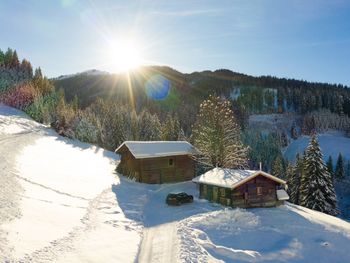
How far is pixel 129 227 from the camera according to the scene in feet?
89.0

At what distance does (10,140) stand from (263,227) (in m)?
43.3

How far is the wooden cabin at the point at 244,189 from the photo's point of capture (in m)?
36.4

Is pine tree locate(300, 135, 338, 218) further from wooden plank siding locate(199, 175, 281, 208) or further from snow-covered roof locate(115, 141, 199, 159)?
snow-covered roof locate(115, 141, 199, 159)

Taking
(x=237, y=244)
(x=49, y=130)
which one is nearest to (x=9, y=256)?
(x=237, y=244)

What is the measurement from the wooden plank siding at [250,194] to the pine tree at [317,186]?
1204 cm

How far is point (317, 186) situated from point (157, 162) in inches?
824

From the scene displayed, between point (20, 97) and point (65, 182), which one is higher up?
point (20, 97)

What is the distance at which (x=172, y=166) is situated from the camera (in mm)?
50188

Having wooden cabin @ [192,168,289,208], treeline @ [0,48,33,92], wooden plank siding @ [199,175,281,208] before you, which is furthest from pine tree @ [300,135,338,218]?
treeline @ [0,48,33,92]

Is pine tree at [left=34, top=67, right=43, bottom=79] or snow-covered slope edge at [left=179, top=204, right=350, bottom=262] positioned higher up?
pine tree at [left=34, top=67, right=43, bottom=79]

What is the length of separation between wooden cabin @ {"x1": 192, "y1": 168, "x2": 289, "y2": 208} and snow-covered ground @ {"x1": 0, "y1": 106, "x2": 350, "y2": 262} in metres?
1.64

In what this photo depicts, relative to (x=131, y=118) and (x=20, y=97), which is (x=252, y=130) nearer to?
(x=131, y=118)

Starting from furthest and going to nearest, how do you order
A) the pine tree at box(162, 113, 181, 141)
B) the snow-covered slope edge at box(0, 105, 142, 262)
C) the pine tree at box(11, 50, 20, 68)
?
the pine tree at box(11, 50, 20, 68) < the pine tree at box(162, 113, 181, 141) < the snow-covered slope edge at box(0, 105, 142, 262)

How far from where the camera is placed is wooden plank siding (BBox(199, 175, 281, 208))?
36.4 meters
